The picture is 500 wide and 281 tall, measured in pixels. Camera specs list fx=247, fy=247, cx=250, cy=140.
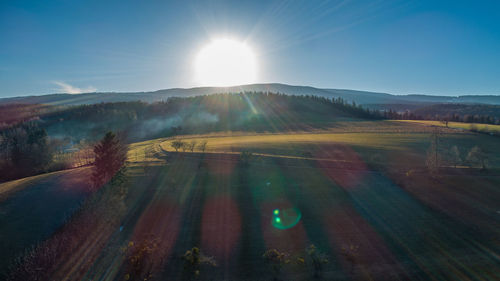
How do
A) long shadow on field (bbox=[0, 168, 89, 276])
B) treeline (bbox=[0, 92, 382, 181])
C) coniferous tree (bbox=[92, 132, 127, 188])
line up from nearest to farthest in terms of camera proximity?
1. long shadow on field (bbox=[0, 168, 89, 276])
2. coniferous tree (bbox=[92, 132, 127, 188])
3. treeline (bbox=[0, 92, 382, 181])

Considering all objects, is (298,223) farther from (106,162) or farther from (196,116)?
(196,116)

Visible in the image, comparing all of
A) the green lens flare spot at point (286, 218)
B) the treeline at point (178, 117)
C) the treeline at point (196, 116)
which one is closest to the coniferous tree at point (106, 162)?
the green lens flare spot at point (286, 218)

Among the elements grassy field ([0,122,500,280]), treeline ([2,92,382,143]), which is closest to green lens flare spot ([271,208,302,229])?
grassy field ([0,122,500,280])

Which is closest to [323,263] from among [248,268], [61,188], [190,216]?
[248,268]

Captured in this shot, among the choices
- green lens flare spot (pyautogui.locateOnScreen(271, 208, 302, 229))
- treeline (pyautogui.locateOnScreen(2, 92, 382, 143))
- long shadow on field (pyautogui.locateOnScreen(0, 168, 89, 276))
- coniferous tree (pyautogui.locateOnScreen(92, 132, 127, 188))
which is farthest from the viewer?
treeline (pyautogui.locateOnScreen(2, 92, 382, 143))

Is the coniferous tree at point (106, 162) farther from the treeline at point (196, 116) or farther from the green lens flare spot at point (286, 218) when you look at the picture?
the treeline at point (196, 116)

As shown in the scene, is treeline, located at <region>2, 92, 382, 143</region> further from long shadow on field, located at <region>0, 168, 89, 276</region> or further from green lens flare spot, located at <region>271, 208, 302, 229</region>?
long shadow on field, located at <region>0, 168, 89, 276</region>
